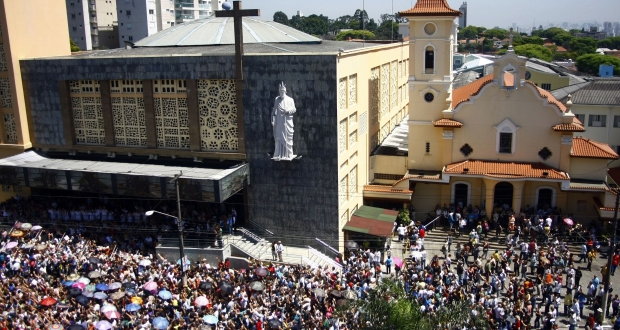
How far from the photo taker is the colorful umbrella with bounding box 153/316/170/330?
2090 centimetres

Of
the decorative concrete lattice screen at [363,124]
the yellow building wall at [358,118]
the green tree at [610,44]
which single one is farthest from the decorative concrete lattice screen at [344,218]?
the green tree at [610,44]

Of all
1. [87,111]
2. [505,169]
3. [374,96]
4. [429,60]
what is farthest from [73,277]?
[505,169]

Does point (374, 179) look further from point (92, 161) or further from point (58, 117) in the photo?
point (58, 117)

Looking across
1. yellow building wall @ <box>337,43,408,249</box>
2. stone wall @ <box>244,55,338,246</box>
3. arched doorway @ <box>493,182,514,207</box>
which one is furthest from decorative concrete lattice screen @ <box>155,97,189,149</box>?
arched doorway @ <box>493,182,514,207</box>

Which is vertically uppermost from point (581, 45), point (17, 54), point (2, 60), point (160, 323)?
point (17, 54)

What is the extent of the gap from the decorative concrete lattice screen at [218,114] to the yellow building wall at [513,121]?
43.1 ft

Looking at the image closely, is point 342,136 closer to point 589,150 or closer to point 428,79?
point 428,79

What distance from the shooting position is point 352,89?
3064cm

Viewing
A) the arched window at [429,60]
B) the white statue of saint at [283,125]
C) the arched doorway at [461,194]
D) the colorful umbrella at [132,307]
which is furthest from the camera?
the arched window at [429,60]

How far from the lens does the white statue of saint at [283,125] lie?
27.4 meters

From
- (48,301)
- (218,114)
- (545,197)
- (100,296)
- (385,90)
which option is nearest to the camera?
(48,301)

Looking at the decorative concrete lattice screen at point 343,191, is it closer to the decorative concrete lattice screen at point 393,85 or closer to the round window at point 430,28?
the round window at point 430,28

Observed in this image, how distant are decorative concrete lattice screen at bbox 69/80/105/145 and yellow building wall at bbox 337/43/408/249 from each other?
13.9 m

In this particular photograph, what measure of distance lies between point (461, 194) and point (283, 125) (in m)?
12.5
